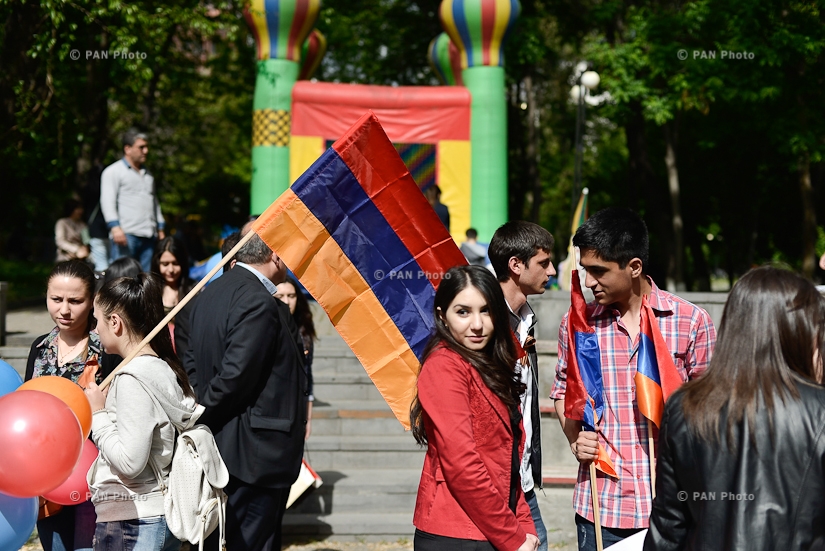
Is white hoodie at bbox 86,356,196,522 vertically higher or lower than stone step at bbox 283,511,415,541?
higher

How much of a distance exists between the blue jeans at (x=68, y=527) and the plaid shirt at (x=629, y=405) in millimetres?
2228

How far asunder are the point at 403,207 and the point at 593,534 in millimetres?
1671

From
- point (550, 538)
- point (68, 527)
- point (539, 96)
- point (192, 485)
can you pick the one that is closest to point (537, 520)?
point (192, 485)

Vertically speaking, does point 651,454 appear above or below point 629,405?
below

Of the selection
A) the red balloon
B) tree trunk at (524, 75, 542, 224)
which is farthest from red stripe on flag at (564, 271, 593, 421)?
tree trunk at (524, 75, 542, 224)

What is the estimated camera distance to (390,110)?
1471 centimetres

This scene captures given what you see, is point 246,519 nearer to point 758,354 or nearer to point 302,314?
point 302,314

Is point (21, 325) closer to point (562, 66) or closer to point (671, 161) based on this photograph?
point (671, 161)

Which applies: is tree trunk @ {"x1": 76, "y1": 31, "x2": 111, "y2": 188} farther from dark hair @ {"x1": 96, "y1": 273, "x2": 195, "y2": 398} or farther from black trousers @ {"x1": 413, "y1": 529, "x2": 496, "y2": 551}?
black trousers @ {"x1": 413, "y1": 529, "x2": 496, "y2": 551}

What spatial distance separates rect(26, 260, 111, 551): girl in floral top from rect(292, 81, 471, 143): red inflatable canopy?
10004 mm

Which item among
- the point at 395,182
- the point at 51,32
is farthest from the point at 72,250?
the point at 395,182

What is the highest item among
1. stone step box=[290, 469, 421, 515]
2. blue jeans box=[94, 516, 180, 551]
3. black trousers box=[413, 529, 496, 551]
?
black trousers box=[413, 529, 496, 551]

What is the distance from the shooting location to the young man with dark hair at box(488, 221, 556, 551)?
406cm

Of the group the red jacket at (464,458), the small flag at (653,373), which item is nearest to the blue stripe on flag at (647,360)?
the small flag at (653,373)
